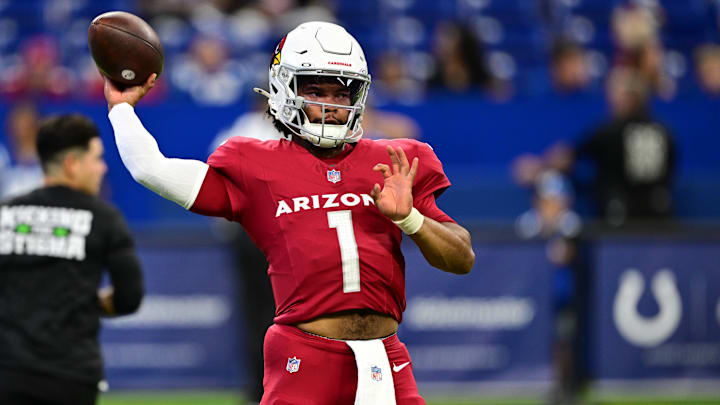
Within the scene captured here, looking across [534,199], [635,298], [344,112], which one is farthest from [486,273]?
[344,112]

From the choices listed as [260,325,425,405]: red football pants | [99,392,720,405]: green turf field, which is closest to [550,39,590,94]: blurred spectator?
[99,392,720,405]: green turf field

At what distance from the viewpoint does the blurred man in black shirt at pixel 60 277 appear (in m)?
4.46

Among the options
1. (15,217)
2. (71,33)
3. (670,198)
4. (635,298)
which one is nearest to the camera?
(15,217)

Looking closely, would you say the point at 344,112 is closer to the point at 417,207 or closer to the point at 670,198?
the point at 417,207

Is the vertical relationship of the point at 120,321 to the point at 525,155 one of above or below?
below

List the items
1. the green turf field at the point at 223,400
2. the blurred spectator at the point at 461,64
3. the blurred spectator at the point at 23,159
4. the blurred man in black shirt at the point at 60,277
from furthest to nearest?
the blurred spectator at the point at 461,64
the blurred spectator at the point at 23,159
the green turf field at the point at 223,400
the blurred man in black shirt at the point at 60,277

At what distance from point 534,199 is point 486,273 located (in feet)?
5.80

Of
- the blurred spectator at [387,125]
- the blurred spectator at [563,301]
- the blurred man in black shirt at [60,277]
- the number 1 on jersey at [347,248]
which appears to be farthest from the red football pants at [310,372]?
the blurred spectator at [563,301]

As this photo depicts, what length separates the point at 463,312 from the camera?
8289mm

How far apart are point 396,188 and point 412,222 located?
0.42 feet

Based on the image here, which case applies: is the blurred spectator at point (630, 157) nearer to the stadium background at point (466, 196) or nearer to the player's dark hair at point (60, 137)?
the stadium background at point (466, 196)

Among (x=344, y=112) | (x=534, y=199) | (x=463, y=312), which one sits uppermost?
(x=344, y=112)

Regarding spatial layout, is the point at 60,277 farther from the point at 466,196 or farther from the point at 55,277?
the point at 466,196

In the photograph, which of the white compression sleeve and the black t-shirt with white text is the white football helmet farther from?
the black t-shirt with white text
